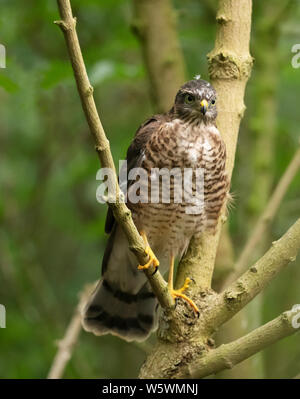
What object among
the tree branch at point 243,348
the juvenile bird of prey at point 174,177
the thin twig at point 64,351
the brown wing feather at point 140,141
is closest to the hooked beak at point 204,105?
the juvenile bird of prey at point 174,177

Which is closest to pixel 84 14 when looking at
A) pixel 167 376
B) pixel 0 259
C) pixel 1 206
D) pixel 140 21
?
pixel 140 21

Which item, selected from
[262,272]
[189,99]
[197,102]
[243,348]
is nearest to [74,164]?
[189,99]

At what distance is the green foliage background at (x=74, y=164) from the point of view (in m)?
5.20

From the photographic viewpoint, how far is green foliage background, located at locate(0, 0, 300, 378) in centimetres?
520

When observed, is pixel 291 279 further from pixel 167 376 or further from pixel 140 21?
pixel 167 376

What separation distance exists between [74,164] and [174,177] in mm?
2557

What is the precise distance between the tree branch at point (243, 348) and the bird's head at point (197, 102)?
56.1 inches

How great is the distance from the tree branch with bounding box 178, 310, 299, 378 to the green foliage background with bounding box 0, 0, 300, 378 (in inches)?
82.4

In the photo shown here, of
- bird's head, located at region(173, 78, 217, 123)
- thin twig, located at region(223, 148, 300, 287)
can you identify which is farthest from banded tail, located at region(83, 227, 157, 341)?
bird's head, located at region(173, 78, 217, 123)

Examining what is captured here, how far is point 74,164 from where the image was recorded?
626 cm

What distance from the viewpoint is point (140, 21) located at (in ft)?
16.0

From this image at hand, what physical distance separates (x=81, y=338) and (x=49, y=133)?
215 cm

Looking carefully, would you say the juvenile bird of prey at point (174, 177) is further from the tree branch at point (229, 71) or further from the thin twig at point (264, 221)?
the thin twig at point (264, 221)

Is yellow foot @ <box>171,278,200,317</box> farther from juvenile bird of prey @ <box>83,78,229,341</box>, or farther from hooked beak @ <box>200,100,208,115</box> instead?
hooked beak @ <box>200,100,208,115</box>
